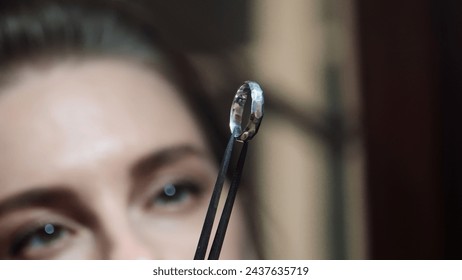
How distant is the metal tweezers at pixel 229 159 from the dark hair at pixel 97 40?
0.02 meters

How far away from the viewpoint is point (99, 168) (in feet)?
2.53

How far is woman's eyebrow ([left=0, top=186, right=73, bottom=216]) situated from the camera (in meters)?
0.77

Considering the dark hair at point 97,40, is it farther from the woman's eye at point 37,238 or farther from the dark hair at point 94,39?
the woman's eye at point 37,238

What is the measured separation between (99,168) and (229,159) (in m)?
0.15

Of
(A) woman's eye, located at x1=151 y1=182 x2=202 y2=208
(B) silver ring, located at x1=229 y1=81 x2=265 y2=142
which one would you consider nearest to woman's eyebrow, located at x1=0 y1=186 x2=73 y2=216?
(A) woman's eye, located at x1=151 y1=182 x2=202 y2=208

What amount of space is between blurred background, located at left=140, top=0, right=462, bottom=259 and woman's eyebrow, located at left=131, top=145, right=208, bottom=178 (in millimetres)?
68

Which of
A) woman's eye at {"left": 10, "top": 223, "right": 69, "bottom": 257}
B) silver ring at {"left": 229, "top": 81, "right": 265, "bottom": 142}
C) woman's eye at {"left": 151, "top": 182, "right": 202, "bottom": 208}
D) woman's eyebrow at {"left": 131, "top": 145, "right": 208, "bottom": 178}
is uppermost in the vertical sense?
silver ring at {"left": 229, "top": 81, "right": 265, "bottom": 142}

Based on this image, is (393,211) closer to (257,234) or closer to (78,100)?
(257,234)

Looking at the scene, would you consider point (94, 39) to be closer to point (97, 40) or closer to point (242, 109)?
point (97, 40)

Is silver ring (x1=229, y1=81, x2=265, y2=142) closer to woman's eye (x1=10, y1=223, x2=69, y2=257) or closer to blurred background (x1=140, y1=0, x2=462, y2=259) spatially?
blurred background (x1=140, y1=0, x2=462, y2=259)

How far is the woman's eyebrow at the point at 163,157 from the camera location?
0.78 metres

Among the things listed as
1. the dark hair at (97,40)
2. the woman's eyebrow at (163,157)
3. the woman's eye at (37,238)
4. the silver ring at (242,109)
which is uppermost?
the dark hair at (97,40)

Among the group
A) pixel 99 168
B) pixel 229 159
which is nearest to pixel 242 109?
pixel 229 159

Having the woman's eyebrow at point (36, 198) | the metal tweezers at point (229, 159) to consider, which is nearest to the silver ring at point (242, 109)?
the metal tweezers at point (229, 159)
